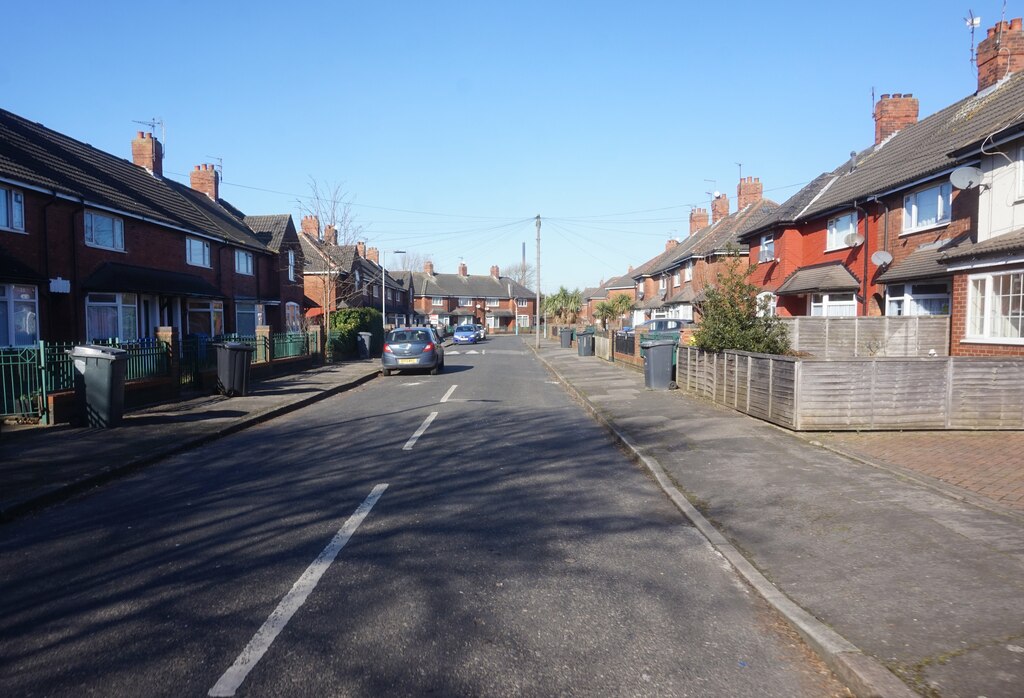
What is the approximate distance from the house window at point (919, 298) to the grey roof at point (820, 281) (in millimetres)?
1752

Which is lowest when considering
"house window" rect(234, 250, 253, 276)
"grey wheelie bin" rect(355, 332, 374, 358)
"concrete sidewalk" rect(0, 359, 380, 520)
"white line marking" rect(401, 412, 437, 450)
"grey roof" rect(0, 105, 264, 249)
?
"white line marking" rect(401, 412, 437, 450)

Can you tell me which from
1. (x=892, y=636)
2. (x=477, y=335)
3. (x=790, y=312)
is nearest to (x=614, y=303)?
(x=477, y=335)

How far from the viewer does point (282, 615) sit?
3.96 metres

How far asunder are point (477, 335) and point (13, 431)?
48.3 meters

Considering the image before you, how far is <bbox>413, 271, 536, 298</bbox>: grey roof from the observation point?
9356 cm

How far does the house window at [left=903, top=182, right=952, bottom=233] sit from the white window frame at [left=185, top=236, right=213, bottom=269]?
24.7 m

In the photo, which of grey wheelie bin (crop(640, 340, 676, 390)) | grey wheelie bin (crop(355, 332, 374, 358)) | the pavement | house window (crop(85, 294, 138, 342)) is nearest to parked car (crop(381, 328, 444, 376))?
house window (crop(85, 294, 138, 342))

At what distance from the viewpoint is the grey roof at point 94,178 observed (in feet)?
59.6

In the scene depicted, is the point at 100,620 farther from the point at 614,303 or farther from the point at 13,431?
the point at 614,303

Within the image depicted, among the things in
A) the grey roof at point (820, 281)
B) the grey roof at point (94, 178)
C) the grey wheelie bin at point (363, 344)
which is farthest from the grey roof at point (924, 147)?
the grey roof at point (94, 178)

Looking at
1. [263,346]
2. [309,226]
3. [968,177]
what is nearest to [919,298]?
[968,177]

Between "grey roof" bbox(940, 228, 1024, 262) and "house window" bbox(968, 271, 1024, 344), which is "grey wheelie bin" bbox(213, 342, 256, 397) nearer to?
"grey roof" bbox(940, 228, 1024, 262)

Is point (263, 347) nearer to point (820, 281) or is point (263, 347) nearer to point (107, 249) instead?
point (107, 249)

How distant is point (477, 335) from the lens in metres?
57.8
